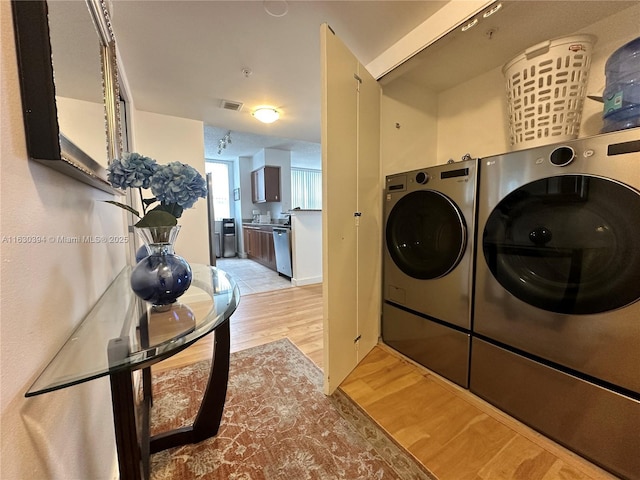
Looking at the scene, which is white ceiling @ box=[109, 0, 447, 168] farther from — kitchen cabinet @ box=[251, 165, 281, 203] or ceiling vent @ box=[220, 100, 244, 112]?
kitchen cabinet @ box=[251, 165, 281, 203]

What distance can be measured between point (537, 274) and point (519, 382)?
0.54 meters

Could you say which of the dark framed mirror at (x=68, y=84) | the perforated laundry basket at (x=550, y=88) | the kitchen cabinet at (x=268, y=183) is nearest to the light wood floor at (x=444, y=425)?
the perforated laundry basket at (x=550, y=88)

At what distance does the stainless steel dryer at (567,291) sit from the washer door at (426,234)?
14cm

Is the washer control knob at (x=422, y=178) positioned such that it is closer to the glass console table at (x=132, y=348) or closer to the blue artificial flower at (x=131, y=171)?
the glass console table at (x=132, y=348)

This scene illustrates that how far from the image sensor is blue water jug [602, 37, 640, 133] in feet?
3.43

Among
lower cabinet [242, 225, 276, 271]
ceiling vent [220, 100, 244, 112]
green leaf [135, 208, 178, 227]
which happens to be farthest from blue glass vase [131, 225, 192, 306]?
lower cabinet [242, 225, 276, 271]

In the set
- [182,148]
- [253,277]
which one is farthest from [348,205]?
[253,277]

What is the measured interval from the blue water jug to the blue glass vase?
6.00 feet

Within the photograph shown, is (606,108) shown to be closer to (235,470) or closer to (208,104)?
(235,470)

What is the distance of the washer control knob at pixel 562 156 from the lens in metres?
1.04

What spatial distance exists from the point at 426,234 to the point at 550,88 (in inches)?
36.8

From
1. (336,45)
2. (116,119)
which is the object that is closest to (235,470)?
(116,119)

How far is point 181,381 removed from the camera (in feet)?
5.38

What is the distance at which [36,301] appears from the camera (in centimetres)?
50
